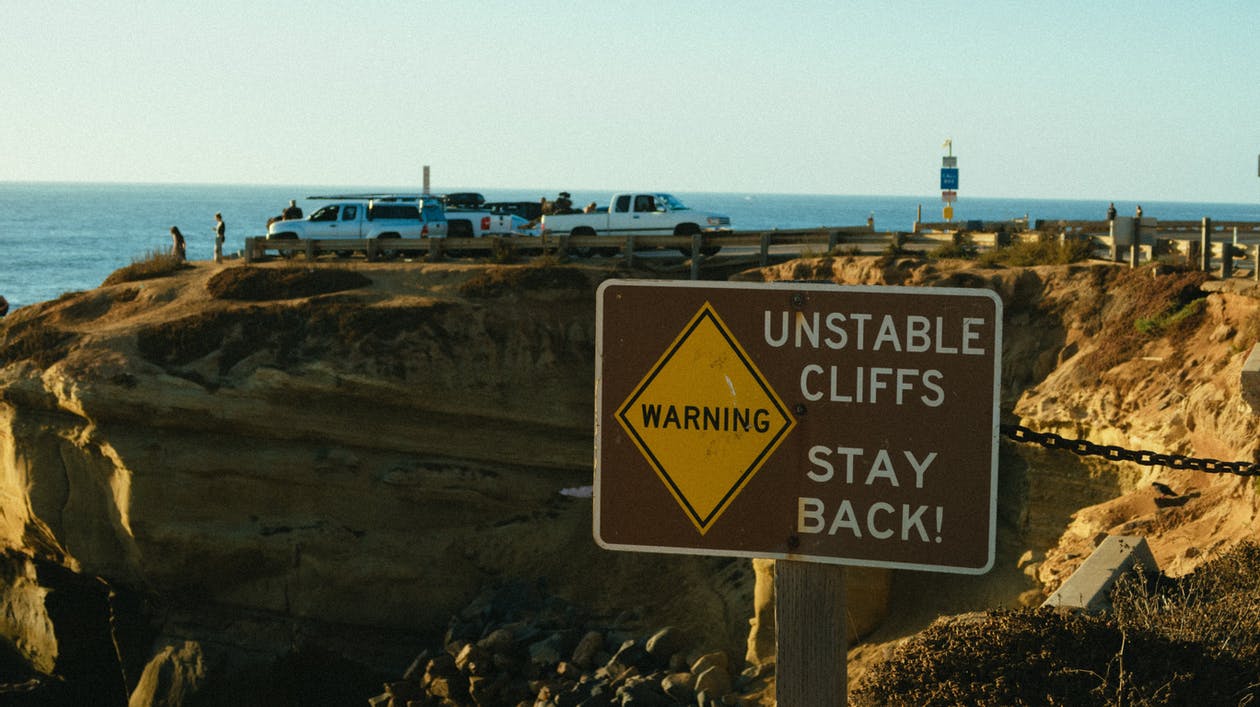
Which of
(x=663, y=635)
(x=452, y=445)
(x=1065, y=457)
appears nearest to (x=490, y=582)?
(x=452, y=445)

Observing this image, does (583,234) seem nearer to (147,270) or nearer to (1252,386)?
(147,270)

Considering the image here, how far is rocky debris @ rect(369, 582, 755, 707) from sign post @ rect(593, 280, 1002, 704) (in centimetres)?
1568

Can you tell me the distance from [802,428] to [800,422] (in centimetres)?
2

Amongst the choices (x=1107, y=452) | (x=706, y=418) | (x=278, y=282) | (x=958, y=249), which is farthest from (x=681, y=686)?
(x=706, y=418)

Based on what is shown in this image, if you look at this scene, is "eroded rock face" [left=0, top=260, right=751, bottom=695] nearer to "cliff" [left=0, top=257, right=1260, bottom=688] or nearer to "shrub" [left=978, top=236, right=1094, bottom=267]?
"cliff" [left=0, top=257, right=1260, bottom=688]

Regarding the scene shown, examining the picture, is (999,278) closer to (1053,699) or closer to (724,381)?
(1053,699)

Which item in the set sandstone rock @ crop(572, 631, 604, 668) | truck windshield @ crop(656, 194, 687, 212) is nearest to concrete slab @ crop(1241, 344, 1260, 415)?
sandstone rock @ crop(572, 631, 604, 668)

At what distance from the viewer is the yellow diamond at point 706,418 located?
4043mm

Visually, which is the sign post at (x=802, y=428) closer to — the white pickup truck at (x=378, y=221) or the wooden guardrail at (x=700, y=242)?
the wooden guardrail at (x=700, y=242)

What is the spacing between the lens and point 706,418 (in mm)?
4086

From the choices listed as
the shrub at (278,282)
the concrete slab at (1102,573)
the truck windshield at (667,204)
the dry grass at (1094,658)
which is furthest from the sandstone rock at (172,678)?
the dry grass at (1094,658)

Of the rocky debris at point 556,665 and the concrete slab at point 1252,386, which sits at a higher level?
the concrete slab at point 1252,386

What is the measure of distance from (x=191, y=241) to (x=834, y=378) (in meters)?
135

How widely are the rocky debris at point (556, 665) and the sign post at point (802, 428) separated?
617 inches
